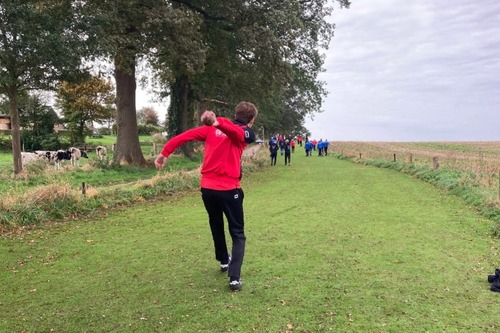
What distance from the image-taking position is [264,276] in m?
5.30

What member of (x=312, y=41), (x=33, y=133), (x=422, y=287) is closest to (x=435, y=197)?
(x=422, y=287)

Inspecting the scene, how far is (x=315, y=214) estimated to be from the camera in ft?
32.3

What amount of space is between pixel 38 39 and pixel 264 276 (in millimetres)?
11143

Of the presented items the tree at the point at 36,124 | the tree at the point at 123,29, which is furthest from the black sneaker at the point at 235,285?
the tree at the point at 36,124

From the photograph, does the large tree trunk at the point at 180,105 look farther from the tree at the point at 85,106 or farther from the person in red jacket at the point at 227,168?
the person in red jacket at the point at 227,168

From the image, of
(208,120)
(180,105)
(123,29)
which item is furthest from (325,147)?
(208,120)

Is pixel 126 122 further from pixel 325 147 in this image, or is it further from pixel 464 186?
pixel 325 147

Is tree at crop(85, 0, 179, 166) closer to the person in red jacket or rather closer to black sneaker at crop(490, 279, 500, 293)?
the person in red jacket

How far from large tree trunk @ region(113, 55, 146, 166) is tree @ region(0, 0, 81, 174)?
3369mm

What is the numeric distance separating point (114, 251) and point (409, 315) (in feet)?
14.8

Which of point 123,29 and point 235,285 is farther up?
point 123,29

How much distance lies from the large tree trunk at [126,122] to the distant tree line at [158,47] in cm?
4

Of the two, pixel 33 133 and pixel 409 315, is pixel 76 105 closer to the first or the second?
pixel 33 133

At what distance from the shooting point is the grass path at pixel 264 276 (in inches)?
159
